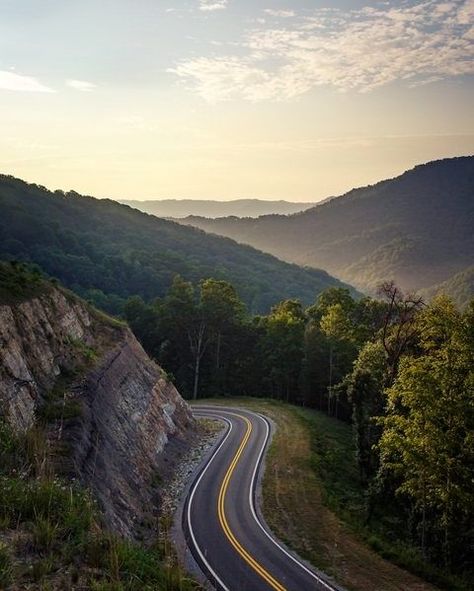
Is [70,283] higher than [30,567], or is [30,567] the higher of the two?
[70,283]

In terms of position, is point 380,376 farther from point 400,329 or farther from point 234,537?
point 234,537

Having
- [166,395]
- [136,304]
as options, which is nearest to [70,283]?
[136,304]

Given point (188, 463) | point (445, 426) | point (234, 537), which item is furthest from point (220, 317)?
point (445, 426)

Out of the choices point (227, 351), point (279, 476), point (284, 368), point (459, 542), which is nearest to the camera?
point (459, 542)

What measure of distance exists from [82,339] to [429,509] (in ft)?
88.1

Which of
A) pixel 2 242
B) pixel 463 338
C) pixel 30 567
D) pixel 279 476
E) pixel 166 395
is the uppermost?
pixel 2 242

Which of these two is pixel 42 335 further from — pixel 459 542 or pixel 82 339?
pixel 459 542

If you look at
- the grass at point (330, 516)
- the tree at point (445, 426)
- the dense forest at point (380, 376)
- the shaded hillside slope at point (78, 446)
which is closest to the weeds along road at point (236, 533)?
the grass at point (330, 516)

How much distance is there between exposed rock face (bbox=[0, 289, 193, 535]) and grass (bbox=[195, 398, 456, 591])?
863cm

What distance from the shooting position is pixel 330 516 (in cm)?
3228

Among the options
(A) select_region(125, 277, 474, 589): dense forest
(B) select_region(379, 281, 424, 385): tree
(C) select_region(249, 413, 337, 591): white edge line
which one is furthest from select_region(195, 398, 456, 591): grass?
(B) select_region(379, 281, 424, 385): tree

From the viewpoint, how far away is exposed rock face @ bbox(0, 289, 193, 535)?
85.4 ft

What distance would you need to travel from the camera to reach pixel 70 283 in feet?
434

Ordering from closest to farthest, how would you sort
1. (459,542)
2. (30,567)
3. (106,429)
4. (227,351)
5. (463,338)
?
(30,567), (463,338), (459,542), (106,429), (227,351)
